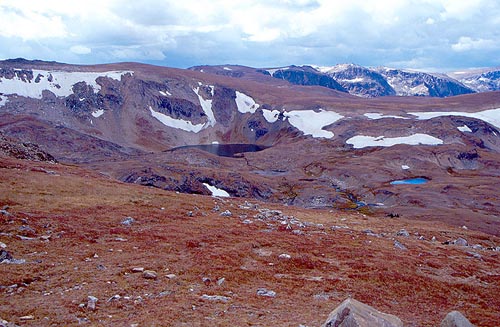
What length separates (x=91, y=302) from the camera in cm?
1942

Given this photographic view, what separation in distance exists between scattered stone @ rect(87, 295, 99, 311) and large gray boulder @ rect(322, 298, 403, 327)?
9808mm

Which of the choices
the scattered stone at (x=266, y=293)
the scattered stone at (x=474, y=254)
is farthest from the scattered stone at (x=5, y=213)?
the scattered stone at (x=474, y=254)

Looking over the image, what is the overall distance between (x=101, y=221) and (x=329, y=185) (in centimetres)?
10181

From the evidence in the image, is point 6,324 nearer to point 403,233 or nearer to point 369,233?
point 369,233

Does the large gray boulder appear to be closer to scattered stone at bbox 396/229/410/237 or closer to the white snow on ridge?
scattered stone at bbox 396/229/410/237

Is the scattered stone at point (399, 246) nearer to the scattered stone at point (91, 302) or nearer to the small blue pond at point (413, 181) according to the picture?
the scattered stone at point (91, 302)

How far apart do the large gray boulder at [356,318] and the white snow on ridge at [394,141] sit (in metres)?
176

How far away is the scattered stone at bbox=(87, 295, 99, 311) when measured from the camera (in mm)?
19031

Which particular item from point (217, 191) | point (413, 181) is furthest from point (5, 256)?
point (413, 181)

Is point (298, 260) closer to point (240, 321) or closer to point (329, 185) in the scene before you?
point (240, 321)

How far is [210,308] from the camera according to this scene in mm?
20438

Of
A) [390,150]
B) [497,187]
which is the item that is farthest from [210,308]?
[390,150]

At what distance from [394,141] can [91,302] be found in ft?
595

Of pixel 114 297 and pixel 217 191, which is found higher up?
pixel 114 297
